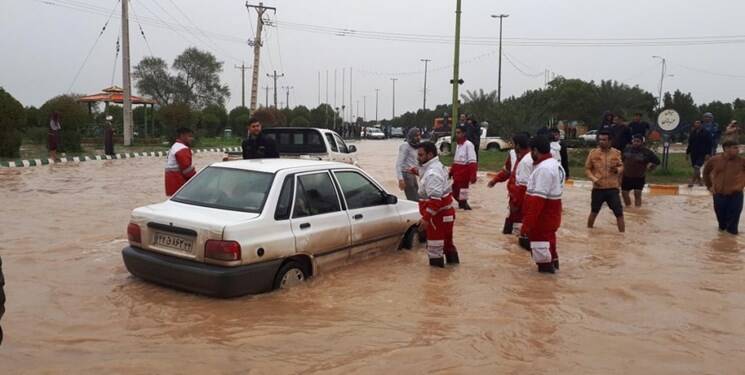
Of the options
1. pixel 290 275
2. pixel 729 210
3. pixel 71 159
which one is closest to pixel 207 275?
pixel 290 275

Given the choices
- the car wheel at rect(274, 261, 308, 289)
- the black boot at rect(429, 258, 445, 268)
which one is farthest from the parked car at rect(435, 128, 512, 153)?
the car wheel at rect(274, 261, 308, 289)

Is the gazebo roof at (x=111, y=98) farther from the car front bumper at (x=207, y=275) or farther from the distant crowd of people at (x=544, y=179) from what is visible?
the car front bumper at (x=207, y=275)

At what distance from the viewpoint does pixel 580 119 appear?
56.6 m

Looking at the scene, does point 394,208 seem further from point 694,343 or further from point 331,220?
point 694,343

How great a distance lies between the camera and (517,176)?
29.9 ft

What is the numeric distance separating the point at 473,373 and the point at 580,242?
18.3 ft

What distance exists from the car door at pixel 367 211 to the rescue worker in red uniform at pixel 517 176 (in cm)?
198

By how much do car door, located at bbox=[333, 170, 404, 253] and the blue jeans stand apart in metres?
6.03

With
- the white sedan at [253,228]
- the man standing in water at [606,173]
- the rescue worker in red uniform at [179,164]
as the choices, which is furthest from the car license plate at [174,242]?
the man standing in water at [606,173]

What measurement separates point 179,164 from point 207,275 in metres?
3.29

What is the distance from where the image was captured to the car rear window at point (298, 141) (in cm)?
1370

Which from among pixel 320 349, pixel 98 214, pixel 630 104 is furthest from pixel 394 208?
pixel 630 104

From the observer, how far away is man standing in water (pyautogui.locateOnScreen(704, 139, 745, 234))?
10.3m

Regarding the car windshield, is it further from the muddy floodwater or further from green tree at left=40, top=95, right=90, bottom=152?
green tree at left=40, top=95, right=90, bottom=152
